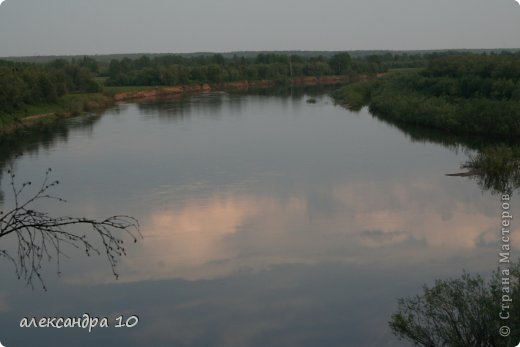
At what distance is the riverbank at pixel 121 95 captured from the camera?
19797 mm

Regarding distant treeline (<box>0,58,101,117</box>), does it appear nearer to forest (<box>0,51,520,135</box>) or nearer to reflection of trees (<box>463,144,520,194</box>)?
forest (<box>0,51,520,135</box>)

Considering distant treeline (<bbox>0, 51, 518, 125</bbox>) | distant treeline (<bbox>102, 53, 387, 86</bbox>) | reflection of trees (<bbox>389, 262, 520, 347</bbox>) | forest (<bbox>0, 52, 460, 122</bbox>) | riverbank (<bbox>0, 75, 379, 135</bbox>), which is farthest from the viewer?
distant treeline (<bbox>102, 53, 387, 86</bbox>)

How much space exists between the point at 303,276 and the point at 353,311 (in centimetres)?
94

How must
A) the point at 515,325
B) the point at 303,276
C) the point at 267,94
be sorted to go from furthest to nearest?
the point at 267,94
the point at 303,276
the point at 515,325

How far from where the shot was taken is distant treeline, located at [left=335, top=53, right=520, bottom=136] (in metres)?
14.9

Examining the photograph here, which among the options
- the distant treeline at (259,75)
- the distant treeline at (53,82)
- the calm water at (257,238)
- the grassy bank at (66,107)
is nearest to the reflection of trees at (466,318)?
the calm water at (257,238)

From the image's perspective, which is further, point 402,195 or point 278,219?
point 402,195

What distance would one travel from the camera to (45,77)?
20953mm

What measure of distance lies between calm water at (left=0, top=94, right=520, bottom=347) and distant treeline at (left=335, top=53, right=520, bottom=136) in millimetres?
1608

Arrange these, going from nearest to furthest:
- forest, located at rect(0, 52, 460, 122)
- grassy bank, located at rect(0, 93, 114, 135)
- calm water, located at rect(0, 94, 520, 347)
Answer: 1. calm water, located at rect(0, 94, 520, 347)
2. grassy bank, located at rect(0, 93, 114, 135)
3. forest, located at rect(0, 52, 460, 122)

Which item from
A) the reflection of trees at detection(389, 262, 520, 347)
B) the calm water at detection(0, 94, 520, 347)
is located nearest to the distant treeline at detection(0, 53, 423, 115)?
the calm water at detection(0, 94, 520, 347)

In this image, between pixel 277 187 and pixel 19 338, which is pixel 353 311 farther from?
pixel 277 187

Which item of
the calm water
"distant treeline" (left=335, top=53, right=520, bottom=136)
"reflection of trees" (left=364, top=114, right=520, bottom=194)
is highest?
"distant treeline" (left=335, top=53, right=520, bottom=136)

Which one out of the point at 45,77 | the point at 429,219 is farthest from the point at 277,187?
the point at 45,77
